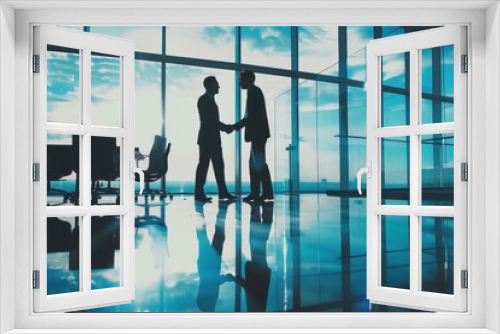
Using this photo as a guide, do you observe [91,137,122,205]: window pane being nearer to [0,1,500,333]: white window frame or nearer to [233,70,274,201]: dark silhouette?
[0,1,500,333]: white window frame

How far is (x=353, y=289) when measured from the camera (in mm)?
4078

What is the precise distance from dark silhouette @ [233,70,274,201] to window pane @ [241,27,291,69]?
16.0 inches

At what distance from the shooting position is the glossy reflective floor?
367 centimetres

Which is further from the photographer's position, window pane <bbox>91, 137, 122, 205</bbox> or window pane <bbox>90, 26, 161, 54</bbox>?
window pane <bbox>90, 26, 161, 54</bbox>

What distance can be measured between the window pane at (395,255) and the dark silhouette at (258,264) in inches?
44.0

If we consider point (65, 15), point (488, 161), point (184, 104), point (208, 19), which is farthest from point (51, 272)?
point (184, 104)

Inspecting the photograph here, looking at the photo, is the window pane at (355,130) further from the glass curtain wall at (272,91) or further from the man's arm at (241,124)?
the man's arm at (241,124)

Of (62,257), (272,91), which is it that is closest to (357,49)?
(272,91)

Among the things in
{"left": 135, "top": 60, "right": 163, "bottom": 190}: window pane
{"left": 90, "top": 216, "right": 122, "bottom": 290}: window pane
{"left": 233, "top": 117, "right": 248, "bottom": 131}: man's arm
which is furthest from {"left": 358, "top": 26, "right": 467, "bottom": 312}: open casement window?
{"left": 135, "top": 60, "right": 163, "bottom": 190}: window pane

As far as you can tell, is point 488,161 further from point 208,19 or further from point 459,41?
point 208,19

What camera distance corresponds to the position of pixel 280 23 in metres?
2.09

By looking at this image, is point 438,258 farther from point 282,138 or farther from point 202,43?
point 202,43

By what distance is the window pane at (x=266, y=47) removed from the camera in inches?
296

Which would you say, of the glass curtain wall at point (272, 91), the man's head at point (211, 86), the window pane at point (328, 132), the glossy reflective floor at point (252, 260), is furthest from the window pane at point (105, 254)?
the window pane at point (328, 132)
